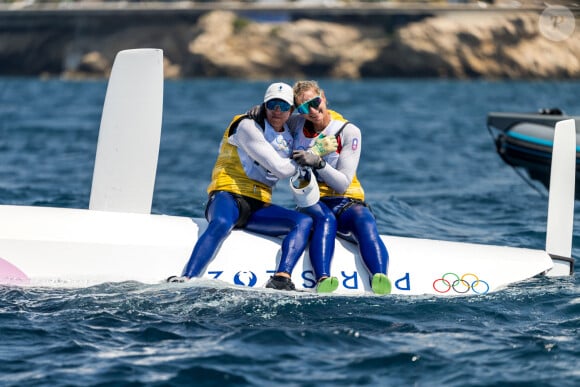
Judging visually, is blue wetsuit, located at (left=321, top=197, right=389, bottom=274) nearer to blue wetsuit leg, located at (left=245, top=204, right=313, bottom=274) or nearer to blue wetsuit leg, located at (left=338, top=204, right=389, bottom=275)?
blue wetsuit leg, located at (left=338, top=204, right=389, bottom=275)

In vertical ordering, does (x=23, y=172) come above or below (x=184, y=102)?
below

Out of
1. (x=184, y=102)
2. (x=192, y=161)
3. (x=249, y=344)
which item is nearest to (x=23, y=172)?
(x=192, y=161)

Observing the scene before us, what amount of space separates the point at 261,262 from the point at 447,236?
3940mm

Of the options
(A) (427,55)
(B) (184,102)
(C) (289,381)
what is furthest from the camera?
(A) (427,55)

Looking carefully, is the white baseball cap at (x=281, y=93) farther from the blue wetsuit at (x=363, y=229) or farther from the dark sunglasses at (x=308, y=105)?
the blue wetsuit at (x=363, y=229)

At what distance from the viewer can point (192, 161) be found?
18812mm

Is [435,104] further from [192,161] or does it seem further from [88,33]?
[88,33]

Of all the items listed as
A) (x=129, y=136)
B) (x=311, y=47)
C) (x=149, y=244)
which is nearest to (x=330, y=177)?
(x=149, y=244)

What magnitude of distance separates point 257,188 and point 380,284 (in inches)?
48.6

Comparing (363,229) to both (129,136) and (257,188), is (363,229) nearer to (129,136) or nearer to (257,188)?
(257,188)

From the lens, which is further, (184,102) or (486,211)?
(184,102)

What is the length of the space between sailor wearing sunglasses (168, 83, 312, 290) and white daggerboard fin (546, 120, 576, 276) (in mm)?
2182

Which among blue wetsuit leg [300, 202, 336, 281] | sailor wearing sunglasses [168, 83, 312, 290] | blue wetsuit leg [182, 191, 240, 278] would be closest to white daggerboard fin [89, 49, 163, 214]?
sailor wearing sunglasses [168, 83, 312, 290]

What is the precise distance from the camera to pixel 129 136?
28.0 ft
